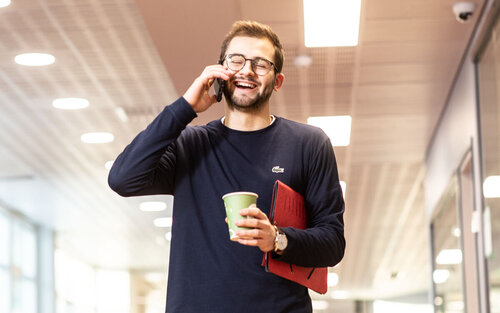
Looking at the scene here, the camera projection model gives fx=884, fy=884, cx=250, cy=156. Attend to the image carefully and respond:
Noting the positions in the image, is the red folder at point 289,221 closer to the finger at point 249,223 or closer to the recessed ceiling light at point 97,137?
the finger at point 249,223

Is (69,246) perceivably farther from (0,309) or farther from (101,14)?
(101,14)

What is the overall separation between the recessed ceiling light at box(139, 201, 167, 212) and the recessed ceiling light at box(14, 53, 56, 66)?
563cm

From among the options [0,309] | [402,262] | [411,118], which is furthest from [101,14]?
[402,262]

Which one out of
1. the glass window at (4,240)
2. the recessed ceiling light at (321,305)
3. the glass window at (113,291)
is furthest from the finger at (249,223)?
the recessed ceiling light at (321,305)

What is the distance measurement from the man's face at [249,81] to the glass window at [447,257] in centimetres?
545

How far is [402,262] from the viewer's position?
Answer: 1842cm

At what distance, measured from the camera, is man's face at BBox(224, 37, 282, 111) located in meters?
2.02

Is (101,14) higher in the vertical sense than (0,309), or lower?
higher

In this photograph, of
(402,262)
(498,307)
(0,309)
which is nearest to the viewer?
(498,307)

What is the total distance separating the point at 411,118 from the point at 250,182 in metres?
6.27

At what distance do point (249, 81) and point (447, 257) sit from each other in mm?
6477

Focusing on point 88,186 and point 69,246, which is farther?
point 69,246

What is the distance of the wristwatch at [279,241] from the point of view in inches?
71.2

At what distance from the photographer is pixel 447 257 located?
26.7 feet
